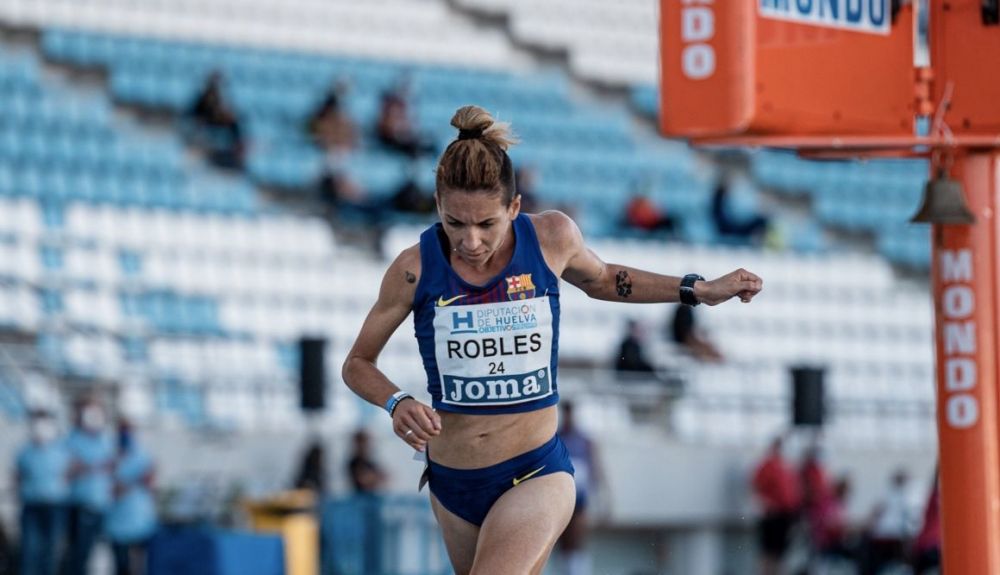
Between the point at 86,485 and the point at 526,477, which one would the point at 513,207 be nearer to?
the point at 526,477

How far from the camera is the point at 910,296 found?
2138 cm

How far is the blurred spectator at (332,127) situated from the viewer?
20.0m

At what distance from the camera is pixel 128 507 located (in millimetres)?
13688

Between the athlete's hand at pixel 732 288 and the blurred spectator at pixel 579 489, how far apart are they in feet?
28.2

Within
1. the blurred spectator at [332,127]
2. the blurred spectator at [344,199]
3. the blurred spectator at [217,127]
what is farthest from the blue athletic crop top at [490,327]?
the blurred spectator at [332,127]

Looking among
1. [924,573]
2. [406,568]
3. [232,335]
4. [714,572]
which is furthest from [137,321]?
[924,573]

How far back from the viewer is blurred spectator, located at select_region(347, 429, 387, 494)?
14828mm

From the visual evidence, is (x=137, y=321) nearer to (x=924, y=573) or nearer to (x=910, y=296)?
(x=924, y=573)

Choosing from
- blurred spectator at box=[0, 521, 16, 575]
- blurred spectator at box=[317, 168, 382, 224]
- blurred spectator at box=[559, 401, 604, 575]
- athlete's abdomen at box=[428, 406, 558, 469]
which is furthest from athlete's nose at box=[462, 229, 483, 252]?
blurred spectator at box=[317, 168, 382, 224]

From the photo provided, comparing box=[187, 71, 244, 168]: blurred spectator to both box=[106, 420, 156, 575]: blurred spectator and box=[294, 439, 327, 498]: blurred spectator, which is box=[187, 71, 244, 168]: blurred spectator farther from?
box=[106, 420, 156, 575]: blurred spectator

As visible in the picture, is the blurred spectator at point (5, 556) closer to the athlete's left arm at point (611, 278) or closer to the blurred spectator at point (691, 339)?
the blurred spectator at point (691, 339)

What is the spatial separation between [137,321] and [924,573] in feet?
23.8

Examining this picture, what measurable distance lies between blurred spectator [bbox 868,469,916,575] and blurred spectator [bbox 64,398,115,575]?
7.40 m

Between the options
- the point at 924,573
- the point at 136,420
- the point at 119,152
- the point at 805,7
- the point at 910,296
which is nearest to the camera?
the point at 805,7
